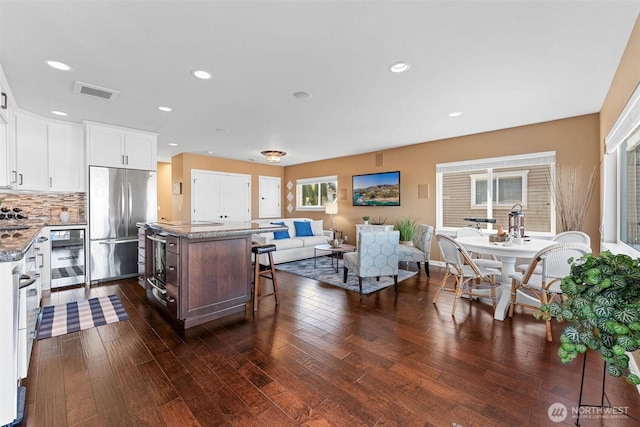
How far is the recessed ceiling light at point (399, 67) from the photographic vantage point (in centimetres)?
250

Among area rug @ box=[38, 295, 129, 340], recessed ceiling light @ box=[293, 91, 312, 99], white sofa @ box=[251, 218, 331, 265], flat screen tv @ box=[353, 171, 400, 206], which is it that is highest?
recessed ceiling light @ box=[293, 91, 312, 99]

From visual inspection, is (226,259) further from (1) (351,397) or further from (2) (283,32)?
(2) (283,32)

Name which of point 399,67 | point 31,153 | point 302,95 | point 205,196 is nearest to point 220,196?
point 205,196

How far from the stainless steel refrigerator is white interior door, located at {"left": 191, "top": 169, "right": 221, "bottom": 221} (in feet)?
5.70

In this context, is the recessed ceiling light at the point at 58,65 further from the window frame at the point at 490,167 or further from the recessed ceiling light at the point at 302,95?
the window frame at the point at 490,167

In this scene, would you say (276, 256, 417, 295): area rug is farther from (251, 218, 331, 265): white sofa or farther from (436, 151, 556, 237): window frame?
(436, 151, 556, 237): window frame

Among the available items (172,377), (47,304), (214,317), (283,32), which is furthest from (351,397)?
(47,304)

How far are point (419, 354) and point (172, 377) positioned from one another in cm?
183

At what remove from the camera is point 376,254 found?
370 cm

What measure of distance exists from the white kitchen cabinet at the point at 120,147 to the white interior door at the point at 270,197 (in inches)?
133

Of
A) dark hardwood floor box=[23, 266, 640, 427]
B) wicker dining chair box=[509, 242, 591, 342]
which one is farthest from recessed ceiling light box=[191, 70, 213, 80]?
wicker dining chair box=[509, 242, 591, 342]

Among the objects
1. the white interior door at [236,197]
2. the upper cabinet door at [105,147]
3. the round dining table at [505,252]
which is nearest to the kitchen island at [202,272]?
the upper cabinet door at [105,147]

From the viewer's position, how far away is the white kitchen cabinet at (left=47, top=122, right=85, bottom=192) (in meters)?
4.17

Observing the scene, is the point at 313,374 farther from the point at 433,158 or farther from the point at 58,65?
the point at 433,158
